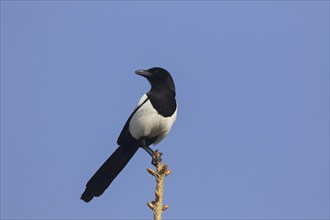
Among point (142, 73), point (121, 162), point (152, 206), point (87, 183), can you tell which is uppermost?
point (142, 73)

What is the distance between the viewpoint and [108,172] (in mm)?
5805

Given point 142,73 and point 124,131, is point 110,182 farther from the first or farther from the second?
point 142,73

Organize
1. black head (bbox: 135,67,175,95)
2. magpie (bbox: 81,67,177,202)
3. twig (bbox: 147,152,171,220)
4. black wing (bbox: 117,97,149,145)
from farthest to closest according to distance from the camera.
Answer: black head (bbox: 135,67,175,95), black wing (bbox: 117,97,149,145), magpie (bbox: 81,67,177,202), twig (bbox: 147,152,171,220)

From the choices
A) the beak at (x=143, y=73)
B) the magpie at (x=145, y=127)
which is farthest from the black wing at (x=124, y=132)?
the beak at (x=143, y=73)

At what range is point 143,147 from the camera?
5867 millimetres

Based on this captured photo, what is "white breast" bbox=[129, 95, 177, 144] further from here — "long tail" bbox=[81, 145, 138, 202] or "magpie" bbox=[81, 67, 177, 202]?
"long tail" bbox=[81, 145, 138, 202]

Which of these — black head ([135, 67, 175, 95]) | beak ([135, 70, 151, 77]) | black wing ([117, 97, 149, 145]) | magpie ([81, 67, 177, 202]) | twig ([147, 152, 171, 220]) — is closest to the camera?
twig ([147, 152, 171, 220])

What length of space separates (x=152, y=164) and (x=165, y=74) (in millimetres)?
1106

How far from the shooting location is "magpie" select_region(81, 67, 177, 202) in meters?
5.63

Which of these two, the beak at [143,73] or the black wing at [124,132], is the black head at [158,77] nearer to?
the beak at [143,73]

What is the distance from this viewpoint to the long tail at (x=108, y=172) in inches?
211

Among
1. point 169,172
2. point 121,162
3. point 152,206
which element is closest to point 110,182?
point 121,162

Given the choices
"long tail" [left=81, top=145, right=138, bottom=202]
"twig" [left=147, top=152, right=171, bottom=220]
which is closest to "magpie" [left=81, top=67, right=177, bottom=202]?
"long tail" [left=81, top=145, right=138, bottom=202]

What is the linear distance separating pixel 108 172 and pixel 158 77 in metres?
1.08
